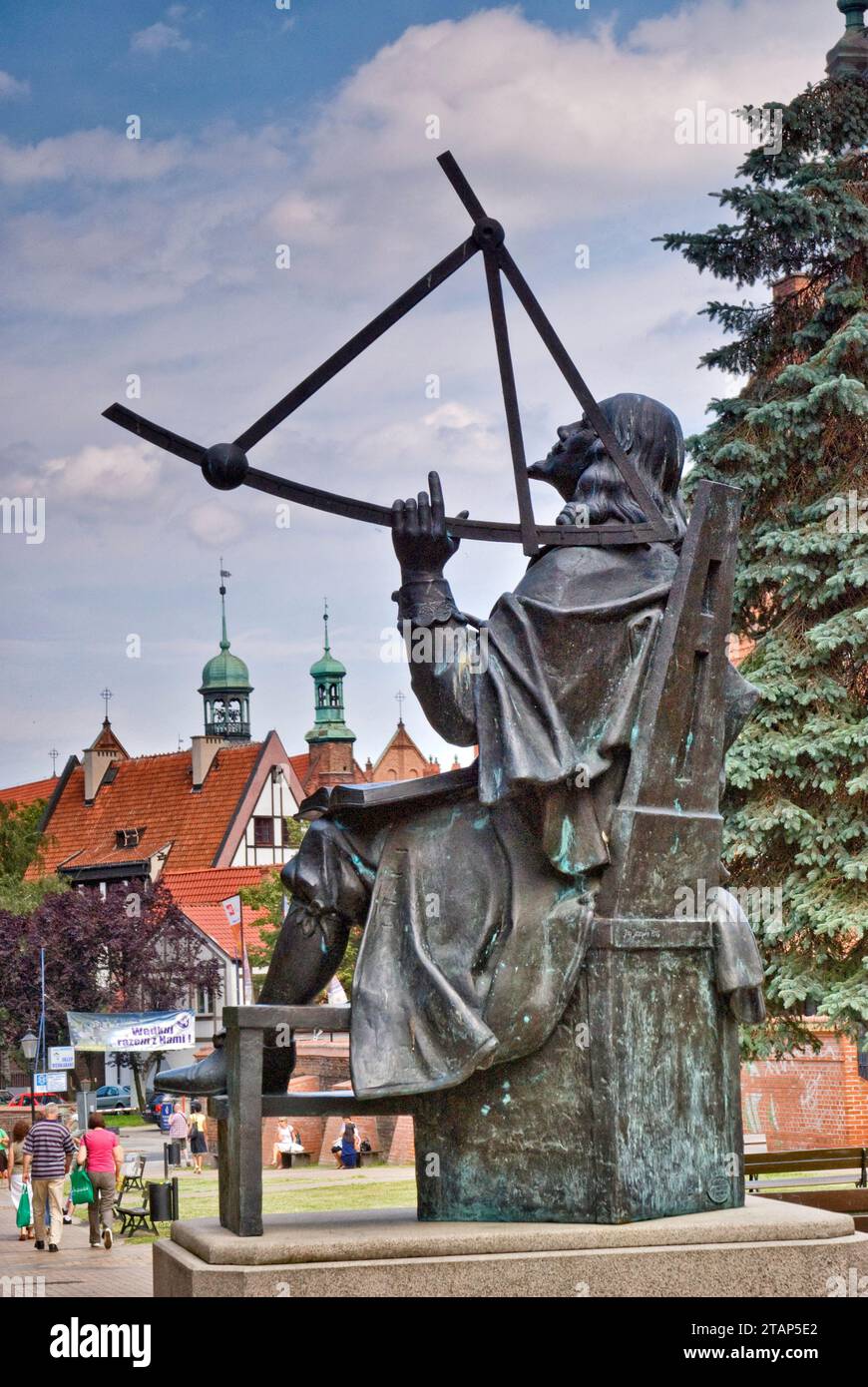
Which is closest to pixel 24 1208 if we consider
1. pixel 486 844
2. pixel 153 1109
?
pixel 486 844

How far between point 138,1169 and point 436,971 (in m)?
21.8

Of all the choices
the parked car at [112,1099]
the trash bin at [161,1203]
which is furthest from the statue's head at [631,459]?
the parked car at [112,1099]

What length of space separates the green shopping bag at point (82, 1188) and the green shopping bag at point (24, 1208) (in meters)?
0.53

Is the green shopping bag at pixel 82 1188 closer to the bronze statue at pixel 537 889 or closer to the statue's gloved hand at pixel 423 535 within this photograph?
the bronze statue at pixel 537 889

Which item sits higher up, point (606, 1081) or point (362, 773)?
point (362, 773)

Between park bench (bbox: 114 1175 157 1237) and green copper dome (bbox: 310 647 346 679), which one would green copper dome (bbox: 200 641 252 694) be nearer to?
green copper dome (bbox: 310 647 346 679)

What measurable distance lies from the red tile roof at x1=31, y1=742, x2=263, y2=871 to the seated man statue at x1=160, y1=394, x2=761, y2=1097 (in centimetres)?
6348

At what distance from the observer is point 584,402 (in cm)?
685

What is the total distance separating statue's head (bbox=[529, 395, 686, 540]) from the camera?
272 inches

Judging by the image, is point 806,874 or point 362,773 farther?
point 362,773

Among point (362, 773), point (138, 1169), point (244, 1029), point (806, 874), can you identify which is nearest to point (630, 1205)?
point (244, 1029)

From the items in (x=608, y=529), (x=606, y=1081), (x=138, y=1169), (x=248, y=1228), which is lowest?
(x=138, y=1169)

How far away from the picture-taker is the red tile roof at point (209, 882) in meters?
65.6
